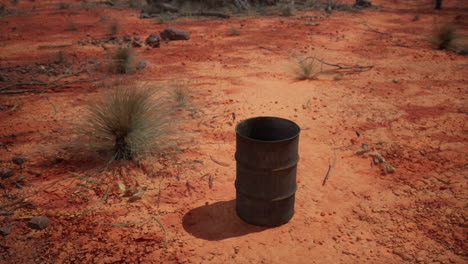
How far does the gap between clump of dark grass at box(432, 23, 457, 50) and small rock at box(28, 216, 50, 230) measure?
8.43 meters

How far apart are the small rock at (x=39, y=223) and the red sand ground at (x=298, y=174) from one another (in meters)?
0.06

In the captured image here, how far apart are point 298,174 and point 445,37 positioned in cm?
645

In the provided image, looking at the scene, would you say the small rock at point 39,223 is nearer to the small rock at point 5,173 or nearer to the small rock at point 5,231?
the small rock at point 5,231

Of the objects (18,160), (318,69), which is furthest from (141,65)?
(18,160)

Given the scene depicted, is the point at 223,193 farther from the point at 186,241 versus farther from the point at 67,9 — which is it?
the point at 67,9

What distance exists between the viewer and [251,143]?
7.84ft

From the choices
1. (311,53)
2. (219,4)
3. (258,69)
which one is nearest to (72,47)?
(258,69)

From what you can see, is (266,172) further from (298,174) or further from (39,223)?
(39,223)

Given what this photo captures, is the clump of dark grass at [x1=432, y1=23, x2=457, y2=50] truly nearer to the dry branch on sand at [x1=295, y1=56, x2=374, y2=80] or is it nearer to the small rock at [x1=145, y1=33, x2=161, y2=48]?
the dry branch on sand at [x1=295, y1=56, x2=374, y2=80]

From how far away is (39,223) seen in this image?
2.54 metres

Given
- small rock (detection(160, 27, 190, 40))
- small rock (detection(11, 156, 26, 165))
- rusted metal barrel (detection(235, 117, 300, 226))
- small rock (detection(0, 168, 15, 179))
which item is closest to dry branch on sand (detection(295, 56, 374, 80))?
rusted metal barrel (detection(235, 117, 300, 226))

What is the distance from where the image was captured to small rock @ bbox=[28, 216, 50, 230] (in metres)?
2.54

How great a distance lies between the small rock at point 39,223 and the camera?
254cm

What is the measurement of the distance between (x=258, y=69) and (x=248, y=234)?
4.52 meters
